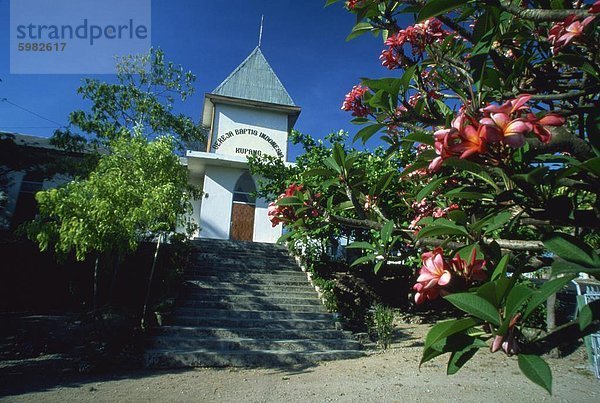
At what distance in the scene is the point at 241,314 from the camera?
749 cm

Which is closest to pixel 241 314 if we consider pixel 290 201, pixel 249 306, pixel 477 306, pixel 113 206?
pixel 249 306

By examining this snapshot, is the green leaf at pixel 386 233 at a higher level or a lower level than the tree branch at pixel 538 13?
lower

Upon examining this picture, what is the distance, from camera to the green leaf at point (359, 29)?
6.86ft

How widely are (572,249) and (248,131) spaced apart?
1491 centimetres

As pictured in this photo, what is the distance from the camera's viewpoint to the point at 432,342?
0.88m

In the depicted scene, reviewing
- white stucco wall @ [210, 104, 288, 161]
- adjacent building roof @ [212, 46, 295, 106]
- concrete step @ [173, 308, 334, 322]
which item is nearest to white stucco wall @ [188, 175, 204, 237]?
white stucco wall @ [210, 104, 288, 161]

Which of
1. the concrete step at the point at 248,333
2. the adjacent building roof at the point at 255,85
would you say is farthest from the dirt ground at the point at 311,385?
the adjacent building roof at the point at 255,85

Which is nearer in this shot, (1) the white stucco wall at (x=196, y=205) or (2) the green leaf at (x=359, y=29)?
(2) the green leaf at (x=359, y=29)

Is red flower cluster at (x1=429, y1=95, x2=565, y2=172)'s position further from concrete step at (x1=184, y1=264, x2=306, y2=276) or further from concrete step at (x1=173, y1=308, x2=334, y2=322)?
concrete step at (x1=184, y1=264, x2=306, y2=276)

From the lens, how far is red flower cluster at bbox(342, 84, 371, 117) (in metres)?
2.22

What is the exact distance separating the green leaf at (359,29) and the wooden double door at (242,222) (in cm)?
1183

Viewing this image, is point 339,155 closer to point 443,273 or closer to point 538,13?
point 443,273

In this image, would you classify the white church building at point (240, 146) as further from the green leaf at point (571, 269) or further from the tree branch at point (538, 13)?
the green leaf at point (571, 269)

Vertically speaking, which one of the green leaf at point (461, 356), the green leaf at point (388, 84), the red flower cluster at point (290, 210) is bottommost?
the green leaf at point (461, 356)
